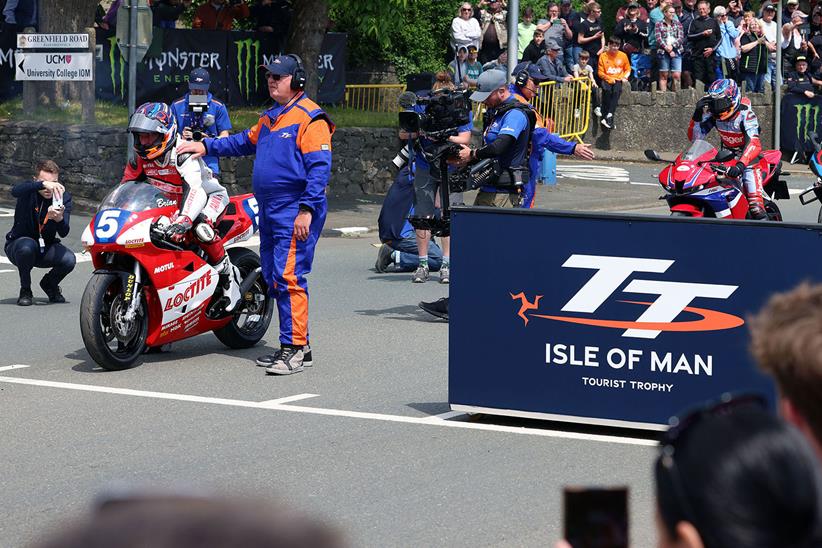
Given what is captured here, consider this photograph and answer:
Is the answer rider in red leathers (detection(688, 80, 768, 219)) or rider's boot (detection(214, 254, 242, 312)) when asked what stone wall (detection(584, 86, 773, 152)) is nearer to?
rider in red leathers (detection(688, 80, 768, 219))

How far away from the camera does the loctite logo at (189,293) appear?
9.44 m

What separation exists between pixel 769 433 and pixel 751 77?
28.4 metres

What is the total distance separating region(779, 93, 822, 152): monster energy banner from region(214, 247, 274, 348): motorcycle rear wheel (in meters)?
19.7

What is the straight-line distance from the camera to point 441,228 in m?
11.8

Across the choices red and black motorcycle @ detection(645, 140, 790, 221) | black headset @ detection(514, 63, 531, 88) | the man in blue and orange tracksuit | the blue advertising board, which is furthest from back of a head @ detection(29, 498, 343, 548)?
red and black motorcycle @ detection(645, 140, 790, 221)

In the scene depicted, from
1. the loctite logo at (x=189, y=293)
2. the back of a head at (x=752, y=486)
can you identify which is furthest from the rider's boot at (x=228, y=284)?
the back of a head at (x=752, y=486)

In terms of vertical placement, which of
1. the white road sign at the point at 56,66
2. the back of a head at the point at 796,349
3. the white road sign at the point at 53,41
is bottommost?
the back of a head at the point at 796,349

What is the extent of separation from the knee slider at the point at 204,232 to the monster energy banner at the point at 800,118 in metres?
20.4

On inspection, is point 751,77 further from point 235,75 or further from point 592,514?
point 592,514

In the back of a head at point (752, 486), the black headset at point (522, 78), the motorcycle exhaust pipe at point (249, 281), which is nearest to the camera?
the back of a head at point (752, 486)

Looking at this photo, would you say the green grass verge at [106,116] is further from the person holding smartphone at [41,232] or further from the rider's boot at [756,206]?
the rider's boot at [756,206]

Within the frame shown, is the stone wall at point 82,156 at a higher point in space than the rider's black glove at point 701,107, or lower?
lower

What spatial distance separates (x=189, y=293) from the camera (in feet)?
31.4

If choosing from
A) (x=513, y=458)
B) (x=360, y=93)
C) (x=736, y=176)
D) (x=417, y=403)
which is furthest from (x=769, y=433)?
(x=360, y=93)
